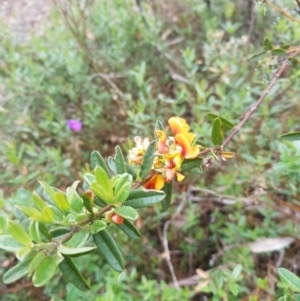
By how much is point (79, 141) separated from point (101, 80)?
0.38m

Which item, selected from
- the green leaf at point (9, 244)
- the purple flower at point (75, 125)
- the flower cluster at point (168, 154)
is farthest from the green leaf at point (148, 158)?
the purple flower at point (75, 125)

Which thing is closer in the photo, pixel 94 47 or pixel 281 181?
pixel 281 181

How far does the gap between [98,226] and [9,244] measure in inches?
5.0

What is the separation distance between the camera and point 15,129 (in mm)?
1905

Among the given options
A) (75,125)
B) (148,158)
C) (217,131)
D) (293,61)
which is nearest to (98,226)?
(148,158)

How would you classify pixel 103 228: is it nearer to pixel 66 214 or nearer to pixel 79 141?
pixel 66 214

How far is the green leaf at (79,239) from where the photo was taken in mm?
597

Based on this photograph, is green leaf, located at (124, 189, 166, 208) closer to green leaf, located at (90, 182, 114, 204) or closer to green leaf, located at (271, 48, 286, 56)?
green leaf, located at (90, 182, 114, 204)

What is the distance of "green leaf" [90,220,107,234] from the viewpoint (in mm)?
617

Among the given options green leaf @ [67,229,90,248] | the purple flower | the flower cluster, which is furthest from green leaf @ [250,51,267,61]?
the purple flower

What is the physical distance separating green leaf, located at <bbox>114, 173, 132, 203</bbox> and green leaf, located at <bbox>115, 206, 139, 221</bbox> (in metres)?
0.01

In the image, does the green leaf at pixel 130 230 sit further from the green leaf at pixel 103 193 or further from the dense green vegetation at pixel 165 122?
the dense green vegetation at pixel 165 122

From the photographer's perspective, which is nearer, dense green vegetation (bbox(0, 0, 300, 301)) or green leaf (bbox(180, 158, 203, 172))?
green leaf (bbox(180, 158, 203, 172))

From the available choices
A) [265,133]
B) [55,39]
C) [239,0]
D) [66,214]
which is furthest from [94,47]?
[66,214]
